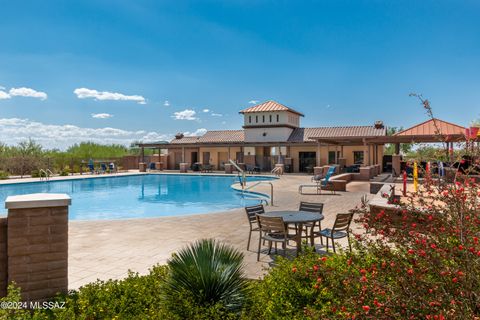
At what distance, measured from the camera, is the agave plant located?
339cm

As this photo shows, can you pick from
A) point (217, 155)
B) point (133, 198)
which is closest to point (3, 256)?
point (133, 198)

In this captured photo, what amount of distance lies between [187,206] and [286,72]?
61.0ft

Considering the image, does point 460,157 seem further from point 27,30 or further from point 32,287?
point 27,30

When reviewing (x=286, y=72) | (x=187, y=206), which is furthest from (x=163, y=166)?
(x=187, y=206)

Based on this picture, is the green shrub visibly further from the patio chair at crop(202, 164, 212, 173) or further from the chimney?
the chimney

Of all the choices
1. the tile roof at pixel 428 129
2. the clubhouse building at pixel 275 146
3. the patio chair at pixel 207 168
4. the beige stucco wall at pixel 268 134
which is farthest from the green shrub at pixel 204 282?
the beige stucco wall at pixel 268 134

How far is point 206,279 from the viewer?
3.40 m

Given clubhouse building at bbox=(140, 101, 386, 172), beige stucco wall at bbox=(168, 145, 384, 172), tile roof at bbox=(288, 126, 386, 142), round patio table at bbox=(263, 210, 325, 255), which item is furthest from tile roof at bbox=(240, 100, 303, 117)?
round patio table at bbox=(263, 210, 325, 255)

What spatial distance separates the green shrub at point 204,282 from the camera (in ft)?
11.0

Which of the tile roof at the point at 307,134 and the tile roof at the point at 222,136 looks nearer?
the tile roof at the point at 307,134

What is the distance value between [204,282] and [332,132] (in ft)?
105

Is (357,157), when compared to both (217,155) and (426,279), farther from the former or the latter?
(426,279)

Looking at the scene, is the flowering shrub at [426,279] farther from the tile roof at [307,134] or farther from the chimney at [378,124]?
the chimney at [378,124]

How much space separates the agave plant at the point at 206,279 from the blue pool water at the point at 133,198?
958cm
